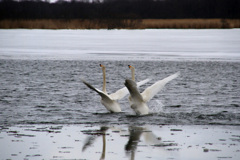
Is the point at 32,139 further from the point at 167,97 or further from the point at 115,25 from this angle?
the point at 115,25

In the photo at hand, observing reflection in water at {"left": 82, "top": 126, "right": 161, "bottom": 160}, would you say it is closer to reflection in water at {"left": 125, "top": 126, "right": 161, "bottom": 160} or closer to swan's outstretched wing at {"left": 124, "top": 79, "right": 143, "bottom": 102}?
reflection in water at {"left": 125, "top": 126, "right": 161, "bottom": 160}

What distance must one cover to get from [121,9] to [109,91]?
6110 centimetres

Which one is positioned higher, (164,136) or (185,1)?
(185,1)

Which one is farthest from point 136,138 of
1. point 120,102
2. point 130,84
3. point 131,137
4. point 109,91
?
point 109,91

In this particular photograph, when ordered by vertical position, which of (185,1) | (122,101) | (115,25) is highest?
(185,1)

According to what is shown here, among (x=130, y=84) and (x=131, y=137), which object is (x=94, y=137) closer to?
(x=131, y=137)

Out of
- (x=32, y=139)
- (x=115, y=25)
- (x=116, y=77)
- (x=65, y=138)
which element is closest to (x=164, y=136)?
(x=65, y=138)

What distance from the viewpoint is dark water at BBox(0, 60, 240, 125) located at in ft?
31.1

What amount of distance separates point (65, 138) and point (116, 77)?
358 inches

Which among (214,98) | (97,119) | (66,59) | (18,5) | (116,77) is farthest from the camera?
(18,5)

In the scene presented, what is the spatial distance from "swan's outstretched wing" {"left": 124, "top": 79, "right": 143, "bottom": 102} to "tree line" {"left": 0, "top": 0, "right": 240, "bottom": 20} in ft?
130

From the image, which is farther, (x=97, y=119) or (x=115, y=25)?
(x=115, y=25)

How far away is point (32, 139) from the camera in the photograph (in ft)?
24.3

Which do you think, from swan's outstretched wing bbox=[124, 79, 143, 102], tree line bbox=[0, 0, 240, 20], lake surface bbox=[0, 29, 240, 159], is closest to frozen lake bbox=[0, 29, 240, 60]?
lake surface bbox=[0, 29, 240, 159]
